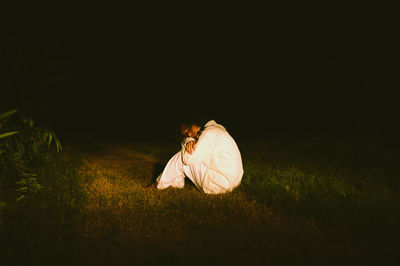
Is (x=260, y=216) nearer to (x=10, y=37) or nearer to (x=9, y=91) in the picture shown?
(x=9, y=91)

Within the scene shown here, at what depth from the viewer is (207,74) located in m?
17.5

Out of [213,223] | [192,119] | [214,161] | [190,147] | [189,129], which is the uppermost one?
[192,119]

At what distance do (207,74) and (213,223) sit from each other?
14.8 meters

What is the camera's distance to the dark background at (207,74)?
4332 millimetres

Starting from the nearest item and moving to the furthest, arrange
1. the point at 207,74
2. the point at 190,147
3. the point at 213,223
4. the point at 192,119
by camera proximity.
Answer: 1. the point at 213,223
2. the point at 190,147
3. the point at 192,119
4. the point at 207,74

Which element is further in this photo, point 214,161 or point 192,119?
point 192,119

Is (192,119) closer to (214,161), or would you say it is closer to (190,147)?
(190,147)

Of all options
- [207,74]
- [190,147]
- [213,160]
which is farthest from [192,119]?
[207,74]

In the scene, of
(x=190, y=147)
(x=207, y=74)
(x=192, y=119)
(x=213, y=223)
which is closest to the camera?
(x=213, y=223)

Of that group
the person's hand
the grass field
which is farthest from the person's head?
the grass field

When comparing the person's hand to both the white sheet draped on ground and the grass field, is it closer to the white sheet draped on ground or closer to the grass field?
the white sheet draped on ground

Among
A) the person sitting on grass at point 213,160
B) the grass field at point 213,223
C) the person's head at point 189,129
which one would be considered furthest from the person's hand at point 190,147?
the grass field at point 213,223

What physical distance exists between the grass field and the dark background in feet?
4.36

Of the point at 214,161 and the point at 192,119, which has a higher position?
the point at 192,119
